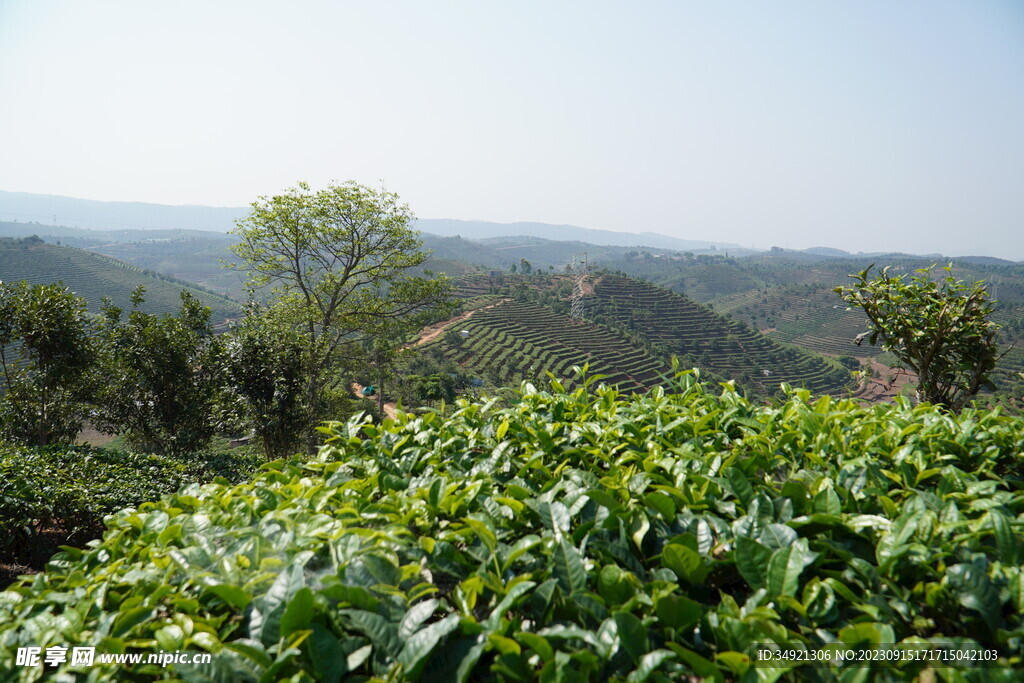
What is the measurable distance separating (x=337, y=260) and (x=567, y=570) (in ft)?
56.9

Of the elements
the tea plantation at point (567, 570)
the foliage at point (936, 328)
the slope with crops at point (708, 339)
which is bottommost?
the slope with crops at point (708, 339)

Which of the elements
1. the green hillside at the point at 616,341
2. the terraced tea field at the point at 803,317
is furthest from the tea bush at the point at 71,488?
the terraced tea field at the point at 803,317

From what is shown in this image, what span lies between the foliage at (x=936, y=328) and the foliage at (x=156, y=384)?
10.5 m

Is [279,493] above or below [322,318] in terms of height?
above

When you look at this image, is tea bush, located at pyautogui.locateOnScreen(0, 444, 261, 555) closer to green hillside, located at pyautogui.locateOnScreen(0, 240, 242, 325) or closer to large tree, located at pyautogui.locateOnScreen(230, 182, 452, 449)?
large tree, located at pyautogui.locateOnScreen(230, 182, 452, 449)

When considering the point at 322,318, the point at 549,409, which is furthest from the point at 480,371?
the point at 549,409

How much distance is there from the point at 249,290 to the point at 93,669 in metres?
15.4

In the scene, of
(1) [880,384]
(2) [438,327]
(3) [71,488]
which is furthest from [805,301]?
(3) [71,488]

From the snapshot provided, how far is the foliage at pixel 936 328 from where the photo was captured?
13.6 ft

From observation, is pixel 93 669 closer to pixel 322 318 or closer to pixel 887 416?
pixel 887 416

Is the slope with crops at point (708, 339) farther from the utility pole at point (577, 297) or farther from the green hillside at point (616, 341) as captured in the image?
the utility pole at point (577, 297)

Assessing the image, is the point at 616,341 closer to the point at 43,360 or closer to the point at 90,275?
the point at 43,360

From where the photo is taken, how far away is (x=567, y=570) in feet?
3.94

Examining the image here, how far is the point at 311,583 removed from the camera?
3.80ft
